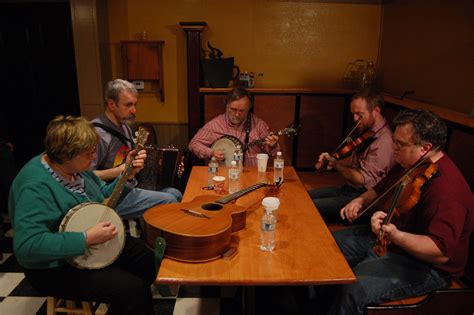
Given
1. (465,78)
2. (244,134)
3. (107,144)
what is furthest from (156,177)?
(465,78)

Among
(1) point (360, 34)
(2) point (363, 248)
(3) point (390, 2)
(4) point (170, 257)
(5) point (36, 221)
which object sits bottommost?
(2) point (363, 248)

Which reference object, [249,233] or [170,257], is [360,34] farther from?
[170,257]

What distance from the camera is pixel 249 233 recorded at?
177cm

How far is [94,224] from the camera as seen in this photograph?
174cm

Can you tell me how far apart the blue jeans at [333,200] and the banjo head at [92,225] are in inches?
54.0

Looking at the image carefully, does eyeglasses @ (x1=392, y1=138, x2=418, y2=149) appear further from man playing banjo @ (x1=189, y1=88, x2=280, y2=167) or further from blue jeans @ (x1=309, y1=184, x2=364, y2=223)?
man playing banjo @ (x1=189, y1=88, x2=280, y2=167)

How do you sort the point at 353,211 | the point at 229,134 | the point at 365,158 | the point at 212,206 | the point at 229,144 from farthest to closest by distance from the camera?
the point at 229,134, the point at 229,144, the point at 365,158, the point at 353,211, the point at 212,206

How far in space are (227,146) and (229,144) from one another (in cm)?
2

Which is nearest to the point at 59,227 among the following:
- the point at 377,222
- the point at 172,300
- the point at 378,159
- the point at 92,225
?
the point at 92,225

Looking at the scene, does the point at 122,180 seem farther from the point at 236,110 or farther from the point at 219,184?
the point at 236,110

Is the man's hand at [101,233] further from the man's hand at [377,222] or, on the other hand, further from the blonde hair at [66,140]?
the man's hand at [377,222]

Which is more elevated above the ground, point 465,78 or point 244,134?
point 465,78

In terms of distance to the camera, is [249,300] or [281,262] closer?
[281,262]

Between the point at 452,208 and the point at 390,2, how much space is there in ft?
9.70
